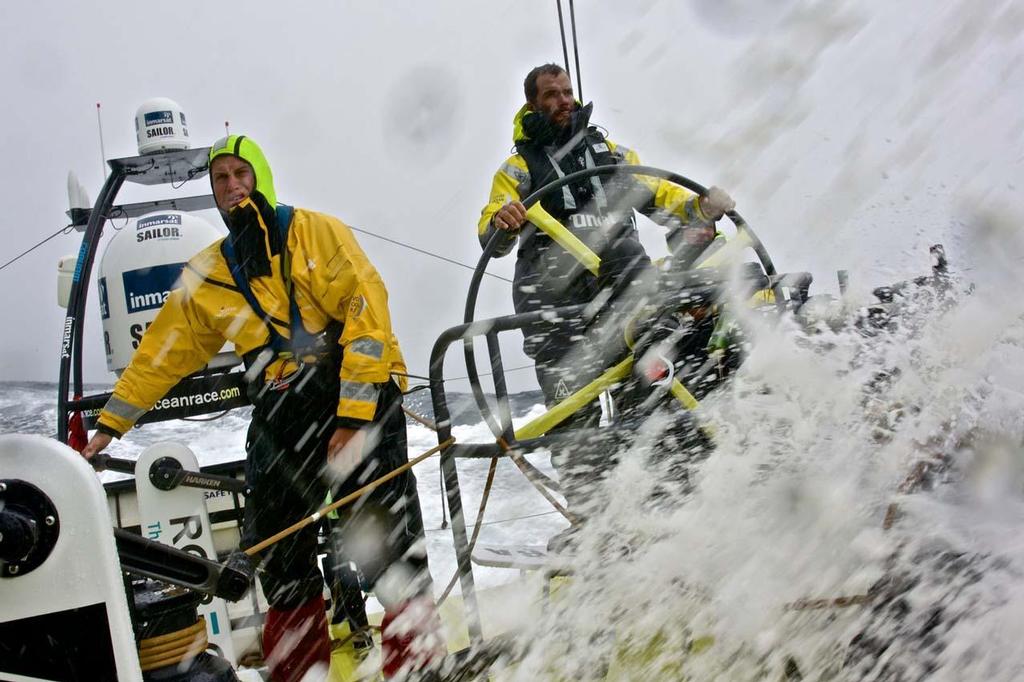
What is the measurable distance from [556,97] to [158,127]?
261 cm

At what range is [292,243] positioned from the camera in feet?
8.04

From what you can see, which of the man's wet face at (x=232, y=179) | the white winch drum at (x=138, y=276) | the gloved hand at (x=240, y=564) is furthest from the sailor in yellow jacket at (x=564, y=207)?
the white winch drum at (x=138, y=276)

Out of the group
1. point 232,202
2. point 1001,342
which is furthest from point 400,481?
point 1001,342

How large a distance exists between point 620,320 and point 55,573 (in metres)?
1.47

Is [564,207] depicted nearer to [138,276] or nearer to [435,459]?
[138,276]

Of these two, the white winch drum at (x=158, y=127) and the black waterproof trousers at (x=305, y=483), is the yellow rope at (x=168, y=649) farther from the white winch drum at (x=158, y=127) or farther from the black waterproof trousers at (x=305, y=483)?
the white winch drum at (x=158, y=127)

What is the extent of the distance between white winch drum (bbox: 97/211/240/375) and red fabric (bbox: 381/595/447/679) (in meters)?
2.42

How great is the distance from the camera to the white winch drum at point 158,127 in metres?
4.57

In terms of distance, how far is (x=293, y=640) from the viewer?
2.49m

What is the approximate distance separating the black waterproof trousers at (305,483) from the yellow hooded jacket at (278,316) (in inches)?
4.0

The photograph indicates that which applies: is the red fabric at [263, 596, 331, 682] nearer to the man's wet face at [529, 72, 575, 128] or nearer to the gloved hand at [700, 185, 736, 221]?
the gloved hand at [700, 185, 736, 221]

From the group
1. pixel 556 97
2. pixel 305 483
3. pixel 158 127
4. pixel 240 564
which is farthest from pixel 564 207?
pixel 158 127

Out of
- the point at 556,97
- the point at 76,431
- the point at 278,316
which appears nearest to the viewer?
the point at 278,316

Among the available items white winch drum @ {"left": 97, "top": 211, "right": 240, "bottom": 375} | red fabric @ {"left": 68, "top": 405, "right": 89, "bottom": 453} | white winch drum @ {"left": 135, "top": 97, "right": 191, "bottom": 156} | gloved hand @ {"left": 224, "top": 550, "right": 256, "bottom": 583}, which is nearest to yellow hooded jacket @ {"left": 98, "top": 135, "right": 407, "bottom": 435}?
gloved hand @ {"left": 224, "top": 550, "right": 256, "bottom": 583}
